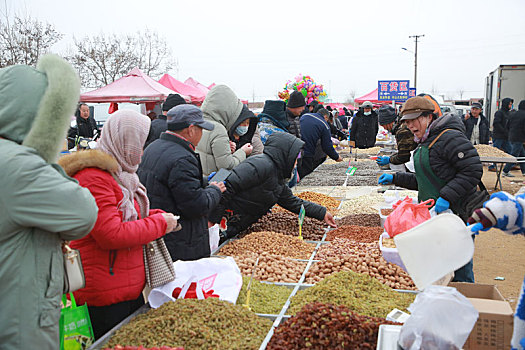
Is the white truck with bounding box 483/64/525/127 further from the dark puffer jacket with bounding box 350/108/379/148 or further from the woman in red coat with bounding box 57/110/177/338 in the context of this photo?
the woman in red coat with bounding box 57/110/177/338

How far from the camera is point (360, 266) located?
3.51 meters

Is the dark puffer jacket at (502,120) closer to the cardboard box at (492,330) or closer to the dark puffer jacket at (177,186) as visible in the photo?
the dark puffer jacket at (177,186)

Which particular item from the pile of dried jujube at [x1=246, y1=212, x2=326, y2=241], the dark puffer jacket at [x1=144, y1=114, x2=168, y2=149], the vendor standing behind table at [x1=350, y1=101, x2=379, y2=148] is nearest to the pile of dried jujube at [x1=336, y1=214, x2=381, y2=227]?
the pile of dried jujube at [x1=246, y1=212, x2=326, y2=241]

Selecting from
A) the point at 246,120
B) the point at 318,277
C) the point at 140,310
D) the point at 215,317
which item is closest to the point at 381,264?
the point at 318,277

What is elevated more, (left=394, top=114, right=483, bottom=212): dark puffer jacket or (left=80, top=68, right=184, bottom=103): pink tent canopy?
(left=80, top=68, right=184, bottom=103): pink tent canopy

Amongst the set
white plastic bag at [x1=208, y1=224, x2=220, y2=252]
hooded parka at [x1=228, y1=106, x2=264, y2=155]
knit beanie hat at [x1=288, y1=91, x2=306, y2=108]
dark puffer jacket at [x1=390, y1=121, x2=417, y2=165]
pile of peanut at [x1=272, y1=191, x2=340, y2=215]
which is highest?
knit beanie hat at [x1=288, y1=91, x2=306, y2=108]

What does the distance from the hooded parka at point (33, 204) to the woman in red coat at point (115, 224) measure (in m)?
0.51

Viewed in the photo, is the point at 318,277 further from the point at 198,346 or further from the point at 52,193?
the point at 52,193

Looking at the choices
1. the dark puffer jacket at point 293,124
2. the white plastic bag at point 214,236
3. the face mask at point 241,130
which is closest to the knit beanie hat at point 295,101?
the dark puffer jacket at point 293,124

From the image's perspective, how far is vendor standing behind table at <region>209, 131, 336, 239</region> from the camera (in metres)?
4.20

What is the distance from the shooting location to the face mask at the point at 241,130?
5.18m

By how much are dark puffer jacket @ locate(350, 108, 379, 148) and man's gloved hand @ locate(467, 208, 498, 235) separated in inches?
471

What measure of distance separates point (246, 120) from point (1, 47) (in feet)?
53.2

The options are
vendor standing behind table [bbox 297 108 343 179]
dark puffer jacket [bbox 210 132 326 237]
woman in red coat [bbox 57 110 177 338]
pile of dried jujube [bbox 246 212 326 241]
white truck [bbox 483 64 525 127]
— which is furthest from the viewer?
white truck [bbox 483 64 525 127]
